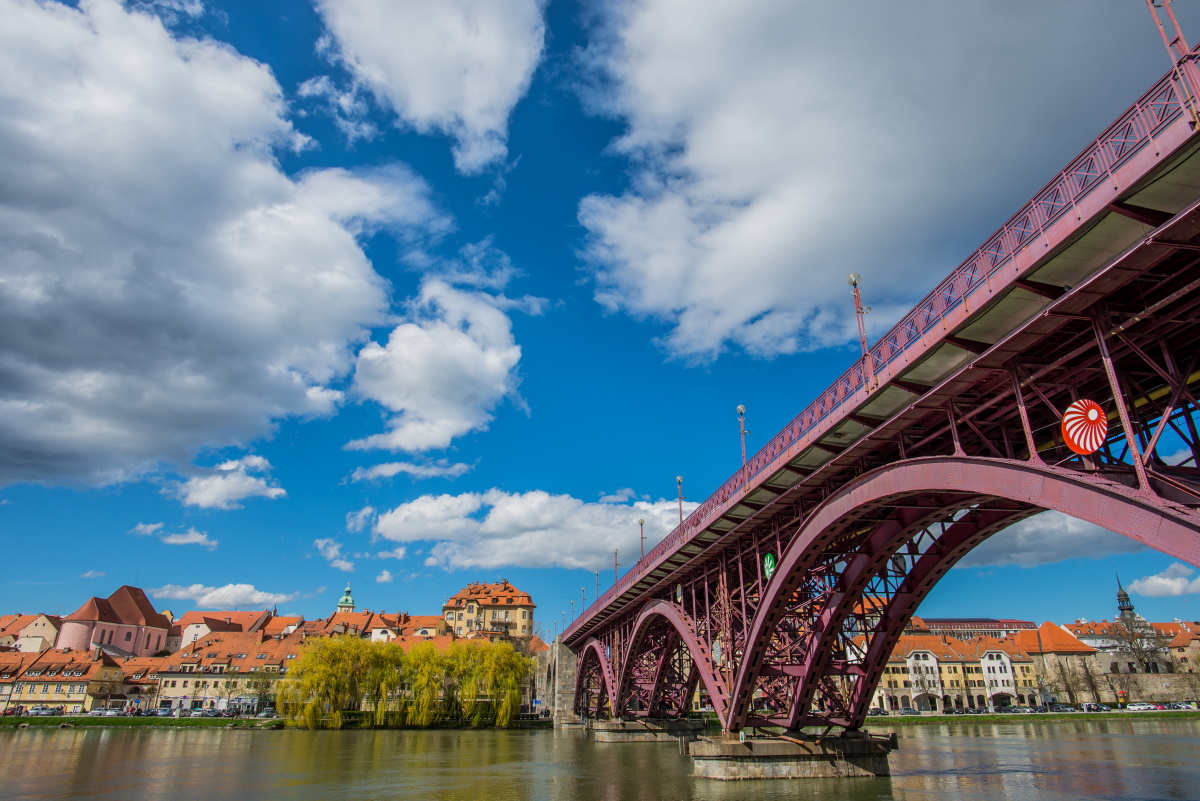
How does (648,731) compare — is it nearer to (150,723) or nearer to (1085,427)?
(1085,427)

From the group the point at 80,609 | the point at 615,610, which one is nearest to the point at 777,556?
the point at 615,610

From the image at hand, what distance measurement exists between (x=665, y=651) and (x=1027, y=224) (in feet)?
135

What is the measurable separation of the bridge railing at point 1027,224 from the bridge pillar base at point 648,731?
128ft

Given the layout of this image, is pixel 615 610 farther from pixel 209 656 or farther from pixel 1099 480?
pixel 209 656

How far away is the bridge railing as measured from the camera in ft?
30.4

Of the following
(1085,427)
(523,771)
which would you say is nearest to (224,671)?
(523,771)

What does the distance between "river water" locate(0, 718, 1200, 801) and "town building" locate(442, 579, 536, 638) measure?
60.4 metres

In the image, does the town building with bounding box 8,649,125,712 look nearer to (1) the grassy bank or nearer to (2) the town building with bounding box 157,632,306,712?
Answer: (2) the town building with bounding box 157,632,306,712

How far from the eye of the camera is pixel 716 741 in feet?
89.4

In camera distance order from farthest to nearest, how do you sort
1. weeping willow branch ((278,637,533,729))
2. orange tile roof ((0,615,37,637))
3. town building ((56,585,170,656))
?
orange tile roof ((0,615,37,637))
town building ((56,585,170,656))
weeping willow branch ((278,637,533,729))

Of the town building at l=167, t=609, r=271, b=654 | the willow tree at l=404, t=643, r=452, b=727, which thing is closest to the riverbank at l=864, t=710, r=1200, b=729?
the willow tree at l=404, t=643, r=452, b=727

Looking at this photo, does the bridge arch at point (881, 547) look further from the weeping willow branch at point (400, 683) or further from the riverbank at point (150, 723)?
the riverbank at point (150, 723)

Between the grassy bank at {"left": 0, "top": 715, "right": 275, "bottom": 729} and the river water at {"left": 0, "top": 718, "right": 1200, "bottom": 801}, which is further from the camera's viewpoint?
the grassy bank at {"left": 0, "top": 715, "right": 275, "bottom": 729}

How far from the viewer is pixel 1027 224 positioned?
38.2 feet
